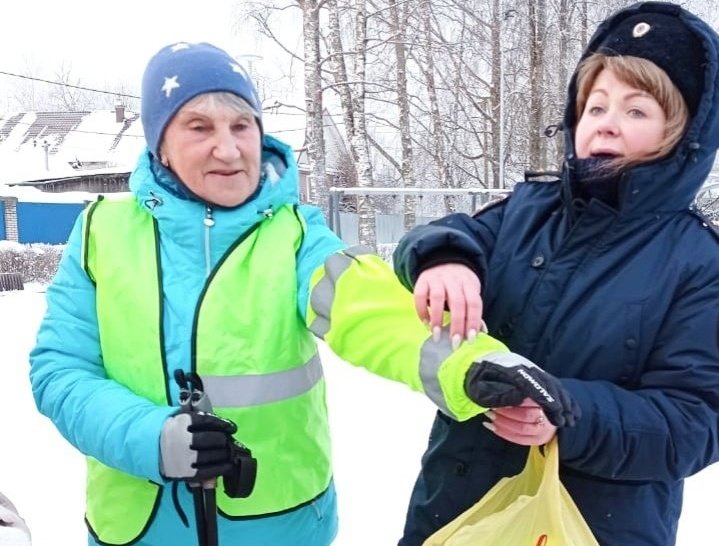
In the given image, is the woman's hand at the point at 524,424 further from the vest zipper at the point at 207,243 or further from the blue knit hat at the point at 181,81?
the blue knit hat at the point at 181,81

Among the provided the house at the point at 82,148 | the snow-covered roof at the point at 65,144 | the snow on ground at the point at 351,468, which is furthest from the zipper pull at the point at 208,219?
the snow-covered roof at the point at 65,144

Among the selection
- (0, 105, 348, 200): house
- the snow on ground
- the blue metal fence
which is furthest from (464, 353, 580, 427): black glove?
(0, 105, 348, 200): house

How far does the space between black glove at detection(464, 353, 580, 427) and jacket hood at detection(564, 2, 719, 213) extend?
438 mm

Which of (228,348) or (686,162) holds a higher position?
(686,162)

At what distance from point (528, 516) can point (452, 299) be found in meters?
0.46

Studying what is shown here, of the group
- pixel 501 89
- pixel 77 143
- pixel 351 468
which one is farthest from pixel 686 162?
pixel 77 143

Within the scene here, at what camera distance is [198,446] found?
4.37 ft

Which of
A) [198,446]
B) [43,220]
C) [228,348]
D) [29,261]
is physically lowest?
[29,261]

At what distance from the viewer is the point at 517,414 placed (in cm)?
121

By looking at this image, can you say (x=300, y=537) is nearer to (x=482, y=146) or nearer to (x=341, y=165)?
(x=482, y=146)

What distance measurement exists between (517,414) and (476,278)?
0.85 ft

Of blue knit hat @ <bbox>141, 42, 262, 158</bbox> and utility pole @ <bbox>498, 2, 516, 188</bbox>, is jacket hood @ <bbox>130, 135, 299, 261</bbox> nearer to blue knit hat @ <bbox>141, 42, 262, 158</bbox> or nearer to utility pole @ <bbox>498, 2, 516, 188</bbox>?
→ blue knit hat @ <bbox>141, 42, 262, 158</bbox>

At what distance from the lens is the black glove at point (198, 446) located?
1.33 metres

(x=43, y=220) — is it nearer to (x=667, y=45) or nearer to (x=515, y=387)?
(x=667, y=45)
